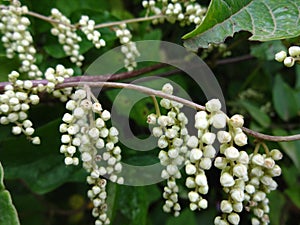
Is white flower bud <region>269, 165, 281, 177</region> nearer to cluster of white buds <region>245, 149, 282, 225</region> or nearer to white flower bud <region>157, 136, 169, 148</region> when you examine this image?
cluster of white buds <region>245, 149, 282, 225</region>

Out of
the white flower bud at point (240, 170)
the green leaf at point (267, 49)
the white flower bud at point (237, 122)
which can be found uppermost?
the white flower bud at point (237, 122)

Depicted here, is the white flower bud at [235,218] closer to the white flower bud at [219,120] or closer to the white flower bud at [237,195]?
the white flower bud at [237,195]

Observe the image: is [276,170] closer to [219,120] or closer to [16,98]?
[219,120]

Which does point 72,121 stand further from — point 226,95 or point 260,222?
point 226,95

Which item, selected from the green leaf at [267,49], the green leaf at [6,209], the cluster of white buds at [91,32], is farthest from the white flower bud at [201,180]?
the green leaf at [267,49]

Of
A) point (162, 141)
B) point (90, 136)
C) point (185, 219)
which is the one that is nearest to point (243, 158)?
point (162, 141)

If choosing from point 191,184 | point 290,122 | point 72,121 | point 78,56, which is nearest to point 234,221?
point 191,184

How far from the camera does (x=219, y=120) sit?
0.62m

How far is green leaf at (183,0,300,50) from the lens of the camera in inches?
29.0

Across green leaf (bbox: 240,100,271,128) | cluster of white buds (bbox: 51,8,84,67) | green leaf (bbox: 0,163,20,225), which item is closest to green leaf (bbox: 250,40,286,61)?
green leaf (bbox: 240,100,271,128)

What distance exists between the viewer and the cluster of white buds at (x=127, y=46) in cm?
94

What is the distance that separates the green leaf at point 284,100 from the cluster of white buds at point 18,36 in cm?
63

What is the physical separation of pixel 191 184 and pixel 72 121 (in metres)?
0.20

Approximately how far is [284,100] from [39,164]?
65 cm
